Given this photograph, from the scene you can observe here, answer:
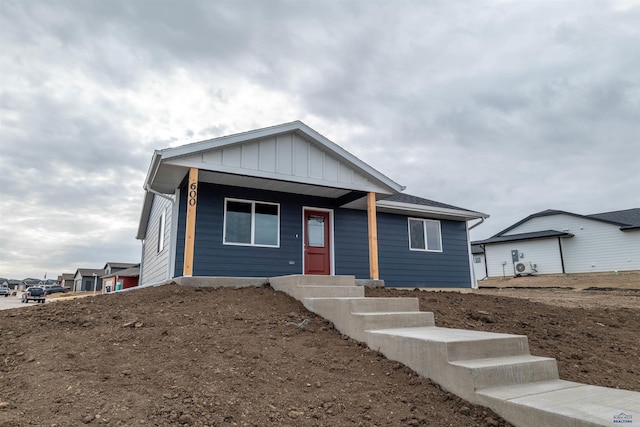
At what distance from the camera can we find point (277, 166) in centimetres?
845

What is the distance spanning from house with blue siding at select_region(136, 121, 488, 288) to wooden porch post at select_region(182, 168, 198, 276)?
0.02 metres

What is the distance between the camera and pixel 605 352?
180 inches

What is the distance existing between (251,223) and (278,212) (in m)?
0.76

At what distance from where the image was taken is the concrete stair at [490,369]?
8.18 feet

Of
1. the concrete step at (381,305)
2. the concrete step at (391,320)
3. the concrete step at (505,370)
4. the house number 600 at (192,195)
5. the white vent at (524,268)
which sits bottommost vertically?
the concrete step at (505,370)

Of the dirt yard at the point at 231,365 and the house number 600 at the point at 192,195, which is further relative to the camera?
the house number 600 at the point at 192,195

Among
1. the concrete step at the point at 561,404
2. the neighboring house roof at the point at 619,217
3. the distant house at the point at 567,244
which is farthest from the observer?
the distant house at the point at 567,244

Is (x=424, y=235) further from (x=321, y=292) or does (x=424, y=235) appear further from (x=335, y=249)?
(x=321, y=292)

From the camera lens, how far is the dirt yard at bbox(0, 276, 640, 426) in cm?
265

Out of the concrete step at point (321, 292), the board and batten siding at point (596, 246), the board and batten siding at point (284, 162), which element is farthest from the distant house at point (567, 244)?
the concrete step at point (321, 292)

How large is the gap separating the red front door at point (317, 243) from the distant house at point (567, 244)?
19.7 m

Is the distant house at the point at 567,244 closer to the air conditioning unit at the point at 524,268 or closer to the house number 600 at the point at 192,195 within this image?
the air conditioning unit at the point at 524,268

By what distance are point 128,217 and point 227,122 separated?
10691 mm

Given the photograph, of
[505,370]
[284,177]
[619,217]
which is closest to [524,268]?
[619,217]
